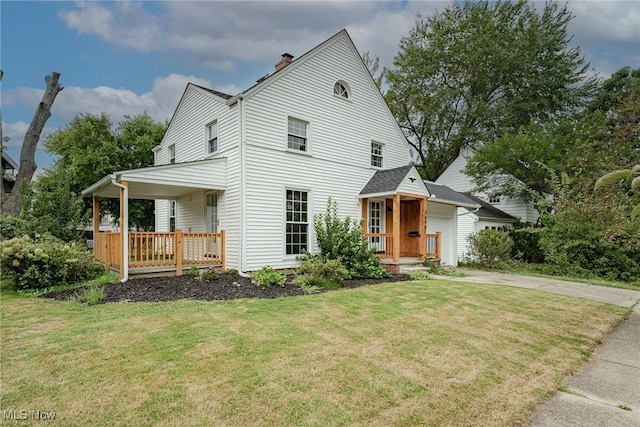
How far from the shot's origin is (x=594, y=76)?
72.4 feet

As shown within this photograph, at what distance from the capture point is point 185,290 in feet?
24.5

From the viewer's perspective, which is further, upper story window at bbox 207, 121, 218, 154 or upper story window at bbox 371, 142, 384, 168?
upper story window at bbox 371, 142, 384, 168

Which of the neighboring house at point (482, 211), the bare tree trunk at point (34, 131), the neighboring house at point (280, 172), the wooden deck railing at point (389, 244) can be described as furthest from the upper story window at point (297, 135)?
the bare tree trunk at point (34, 131)

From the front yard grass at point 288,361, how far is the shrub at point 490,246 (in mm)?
8163

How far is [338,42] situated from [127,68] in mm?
8443

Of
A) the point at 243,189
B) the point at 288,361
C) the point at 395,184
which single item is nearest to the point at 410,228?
the point at 395,184

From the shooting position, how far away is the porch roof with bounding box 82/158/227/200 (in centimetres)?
845

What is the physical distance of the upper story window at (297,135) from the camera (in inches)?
430

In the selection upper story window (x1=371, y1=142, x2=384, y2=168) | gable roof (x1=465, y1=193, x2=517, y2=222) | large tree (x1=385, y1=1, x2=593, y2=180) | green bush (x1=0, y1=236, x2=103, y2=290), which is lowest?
green bush (x1=0, y1=236, x2=103, y2=290)

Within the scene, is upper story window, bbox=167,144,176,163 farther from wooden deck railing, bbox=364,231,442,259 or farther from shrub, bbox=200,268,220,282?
wooden deck railing, bbox=364,231,442,259

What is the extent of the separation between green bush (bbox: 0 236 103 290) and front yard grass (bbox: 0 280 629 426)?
132cm

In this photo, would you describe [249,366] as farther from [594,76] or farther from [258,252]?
[594,76]

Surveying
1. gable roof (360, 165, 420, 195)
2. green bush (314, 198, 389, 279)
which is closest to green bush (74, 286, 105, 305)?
green bush (314, 198, 389, 279)

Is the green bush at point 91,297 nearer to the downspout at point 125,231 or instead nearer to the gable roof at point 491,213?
the downspout at point 125,231
